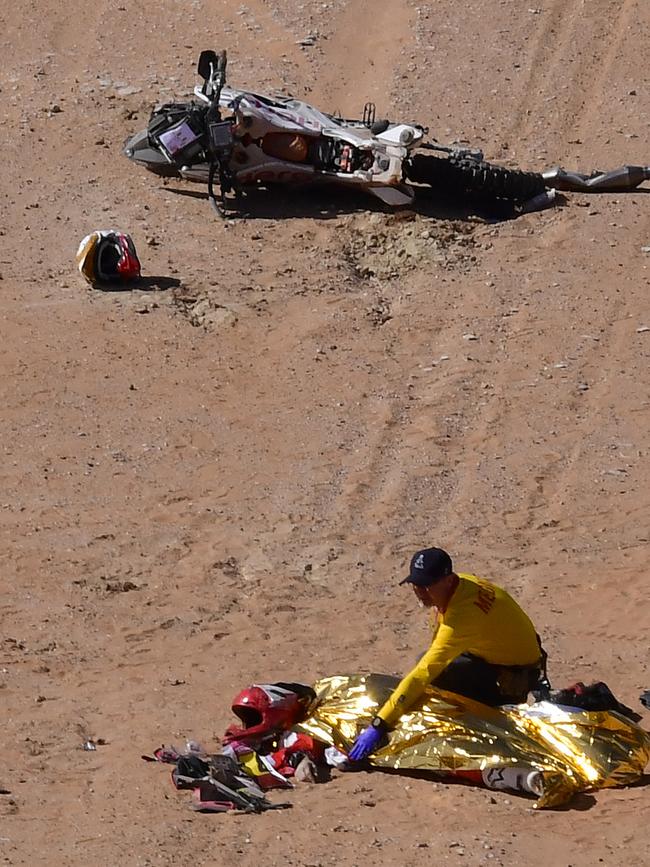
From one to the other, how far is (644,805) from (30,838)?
3.04 meters

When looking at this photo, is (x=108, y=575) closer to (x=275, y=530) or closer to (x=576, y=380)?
(x=275, y=530)

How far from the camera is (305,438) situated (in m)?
13.9

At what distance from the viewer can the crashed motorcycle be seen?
677 inches

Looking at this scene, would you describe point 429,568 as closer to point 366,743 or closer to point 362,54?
point 366,743

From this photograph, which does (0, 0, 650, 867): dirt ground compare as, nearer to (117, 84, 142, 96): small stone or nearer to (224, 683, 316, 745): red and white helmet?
(117, 84, 142, 96): small stone

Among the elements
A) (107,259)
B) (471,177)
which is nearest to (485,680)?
(107,259)

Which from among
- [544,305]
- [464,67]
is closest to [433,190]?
[544,305]

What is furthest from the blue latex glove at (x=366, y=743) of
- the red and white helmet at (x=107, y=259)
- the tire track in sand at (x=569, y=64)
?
the tire track in sand at (x=569, y=64)

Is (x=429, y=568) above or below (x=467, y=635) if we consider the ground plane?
above

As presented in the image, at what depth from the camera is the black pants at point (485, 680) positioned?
9.48 metres

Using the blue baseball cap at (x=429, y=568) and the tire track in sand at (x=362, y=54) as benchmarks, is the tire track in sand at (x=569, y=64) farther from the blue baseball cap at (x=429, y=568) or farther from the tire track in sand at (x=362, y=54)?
the blue baseball cap at (x=429, y=568)

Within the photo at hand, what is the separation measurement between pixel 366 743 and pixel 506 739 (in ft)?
2.40

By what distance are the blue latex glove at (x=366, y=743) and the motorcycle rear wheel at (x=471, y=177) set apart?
9.07 m

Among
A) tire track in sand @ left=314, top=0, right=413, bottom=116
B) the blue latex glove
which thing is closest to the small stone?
tire track in sand @ left=314, top=0, right=413, bottom=116
